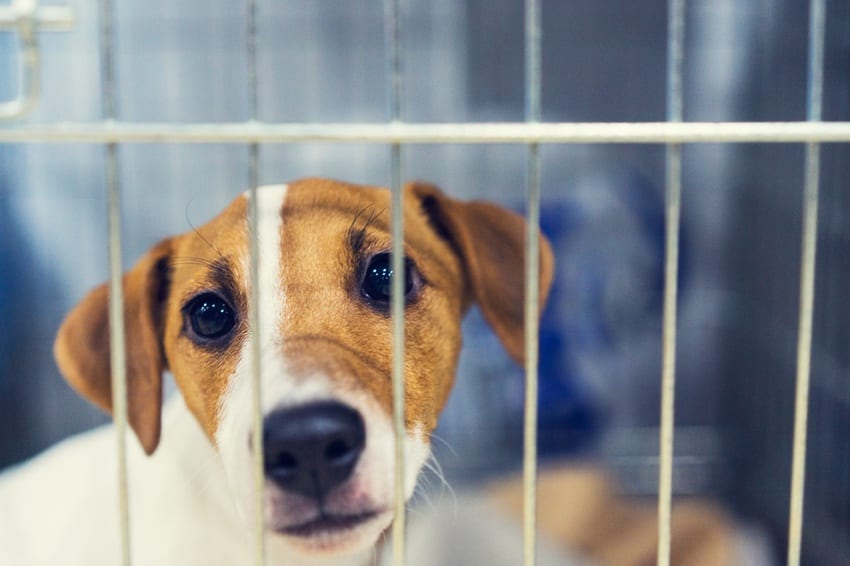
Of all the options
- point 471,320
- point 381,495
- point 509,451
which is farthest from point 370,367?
point 509,451

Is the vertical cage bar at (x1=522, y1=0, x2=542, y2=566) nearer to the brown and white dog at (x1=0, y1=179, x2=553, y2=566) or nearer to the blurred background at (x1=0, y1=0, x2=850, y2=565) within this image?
the brown and white dog at (x1=0, y1=179, x2=553, y2=566)

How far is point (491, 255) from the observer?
4.36ft

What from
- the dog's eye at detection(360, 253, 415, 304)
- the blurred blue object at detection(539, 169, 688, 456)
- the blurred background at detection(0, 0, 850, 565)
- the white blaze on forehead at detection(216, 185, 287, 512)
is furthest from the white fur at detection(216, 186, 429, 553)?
the blurred blue object at detection(539, 169, 688, 456)

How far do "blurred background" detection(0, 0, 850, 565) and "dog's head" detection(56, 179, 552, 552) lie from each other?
76 centimetres

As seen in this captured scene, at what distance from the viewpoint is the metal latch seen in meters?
0.88

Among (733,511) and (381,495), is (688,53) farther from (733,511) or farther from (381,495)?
(381,495)

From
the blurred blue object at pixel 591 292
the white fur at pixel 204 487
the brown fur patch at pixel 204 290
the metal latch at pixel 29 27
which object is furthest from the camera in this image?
the blurred blue object at pixel 591 292

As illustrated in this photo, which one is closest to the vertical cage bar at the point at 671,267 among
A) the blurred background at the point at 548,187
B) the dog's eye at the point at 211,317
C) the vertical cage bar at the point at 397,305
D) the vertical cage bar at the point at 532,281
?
the vertical cage bar at the point at 532,281

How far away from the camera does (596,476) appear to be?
2.15 m

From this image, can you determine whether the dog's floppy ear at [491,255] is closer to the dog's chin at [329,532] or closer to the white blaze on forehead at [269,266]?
the white blaze on forehead at [269,266]

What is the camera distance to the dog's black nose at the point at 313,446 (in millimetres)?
927

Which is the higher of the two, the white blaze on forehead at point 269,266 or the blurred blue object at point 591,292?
the white blaze on forehead at point 269,266

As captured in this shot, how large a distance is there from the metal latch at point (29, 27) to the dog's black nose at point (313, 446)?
398mm

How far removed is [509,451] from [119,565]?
3.74 feet
